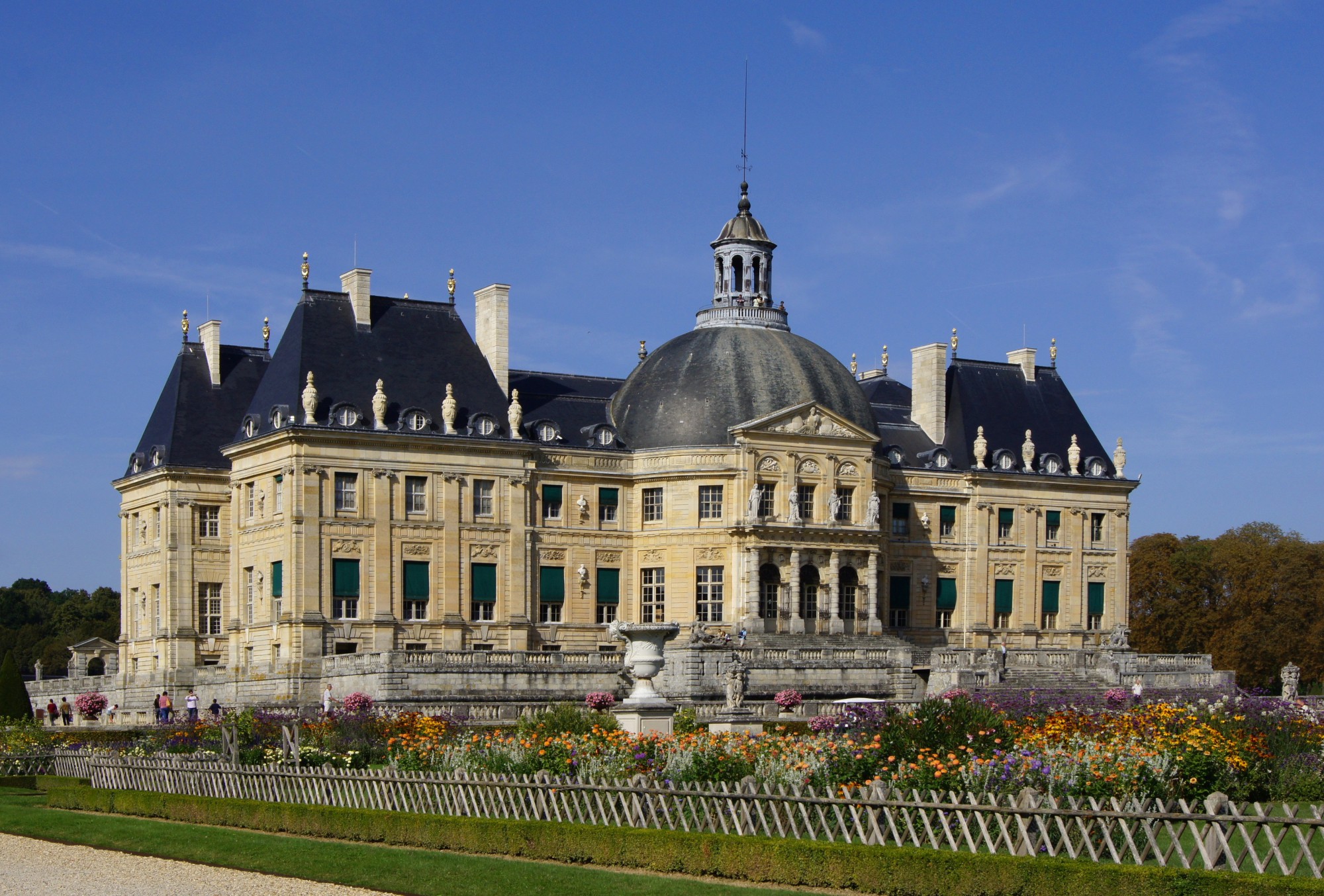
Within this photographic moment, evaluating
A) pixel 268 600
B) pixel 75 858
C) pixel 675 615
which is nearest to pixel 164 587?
pixel 268 600

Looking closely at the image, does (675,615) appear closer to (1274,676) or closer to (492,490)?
(492,490)

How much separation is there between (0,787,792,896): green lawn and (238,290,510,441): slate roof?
3187 centimetres

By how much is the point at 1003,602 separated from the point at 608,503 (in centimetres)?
1660

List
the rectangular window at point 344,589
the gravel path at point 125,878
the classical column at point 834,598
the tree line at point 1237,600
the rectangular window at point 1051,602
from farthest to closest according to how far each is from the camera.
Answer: the tree line at point 1237,600 → the rectangular window at point 1051,602 → the classical column at point 834,598 → the rectangular window at point 344,589 → the gravel path at point 125,878

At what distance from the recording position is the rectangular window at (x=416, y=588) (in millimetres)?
59812

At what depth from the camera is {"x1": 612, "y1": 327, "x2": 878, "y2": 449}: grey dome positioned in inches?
2539

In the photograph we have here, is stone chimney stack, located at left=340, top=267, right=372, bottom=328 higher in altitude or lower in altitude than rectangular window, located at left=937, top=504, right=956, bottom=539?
higher

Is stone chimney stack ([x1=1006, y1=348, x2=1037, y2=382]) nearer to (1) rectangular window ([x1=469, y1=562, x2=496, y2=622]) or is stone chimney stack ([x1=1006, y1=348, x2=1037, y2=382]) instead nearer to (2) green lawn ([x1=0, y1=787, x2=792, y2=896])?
(1) rectangular window ([x1=469, y1=562, x2=496, y2=622])

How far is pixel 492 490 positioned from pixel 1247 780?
37.3 metres

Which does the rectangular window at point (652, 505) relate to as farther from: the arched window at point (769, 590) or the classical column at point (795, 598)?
the classical column at point (795, 598)

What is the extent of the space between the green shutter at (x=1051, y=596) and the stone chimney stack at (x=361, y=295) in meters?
28.0

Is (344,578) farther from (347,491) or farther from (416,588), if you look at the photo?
(347,491)

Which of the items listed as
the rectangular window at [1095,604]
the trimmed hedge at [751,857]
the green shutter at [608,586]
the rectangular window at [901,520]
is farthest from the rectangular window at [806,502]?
the trimmed hedge at [751,857]

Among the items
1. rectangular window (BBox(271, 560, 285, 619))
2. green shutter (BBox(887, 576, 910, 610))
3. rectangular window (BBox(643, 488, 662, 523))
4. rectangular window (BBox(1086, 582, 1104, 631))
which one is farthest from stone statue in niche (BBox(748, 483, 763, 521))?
rectangular window (BBox(1086, 582, 1104, 631))
